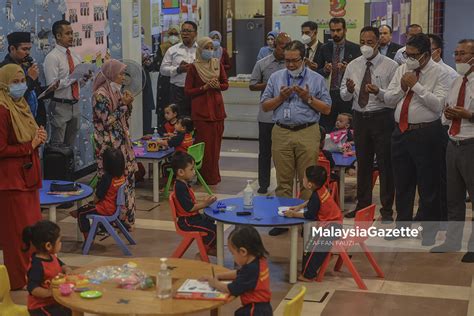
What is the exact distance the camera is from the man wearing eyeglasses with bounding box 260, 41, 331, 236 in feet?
25.6

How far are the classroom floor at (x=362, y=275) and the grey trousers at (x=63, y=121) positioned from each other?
1.19 meters

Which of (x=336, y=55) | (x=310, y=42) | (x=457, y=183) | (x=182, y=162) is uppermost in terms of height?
(x=310, y=42)

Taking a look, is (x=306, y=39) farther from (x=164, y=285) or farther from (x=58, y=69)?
(x=164, y=285)

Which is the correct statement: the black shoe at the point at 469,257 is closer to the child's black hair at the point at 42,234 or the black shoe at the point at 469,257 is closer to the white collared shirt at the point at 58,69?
the child's black hair at the point at 42,234

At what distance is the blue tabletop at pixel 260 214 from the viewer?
21.9 ft

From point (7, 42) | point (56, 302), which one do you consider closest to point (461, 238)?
point (56, 302)

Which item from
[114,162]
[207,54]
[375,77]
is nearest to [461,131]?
[375,77]

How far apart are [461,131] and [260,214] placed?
1911 mm

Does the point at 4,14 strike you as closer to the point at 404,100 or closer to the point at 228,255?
the point at 228,255

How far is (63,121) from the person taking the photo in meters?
10.0

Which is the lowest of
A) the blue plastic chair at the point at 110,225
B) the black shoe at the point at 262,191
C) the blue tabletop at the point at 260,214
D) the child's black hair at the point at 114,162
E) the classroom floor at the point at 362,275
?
the classroom floor at the point at 362,275

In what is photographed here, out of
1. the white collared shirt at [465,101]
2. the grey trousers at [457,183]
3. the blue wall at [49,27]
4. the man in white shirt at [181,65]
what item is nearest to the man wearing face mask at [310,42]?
the man in white shirt at [181,65]

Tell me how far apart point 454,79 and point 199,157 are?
3404mm

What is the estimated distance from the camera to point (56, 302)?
5.15 metres
